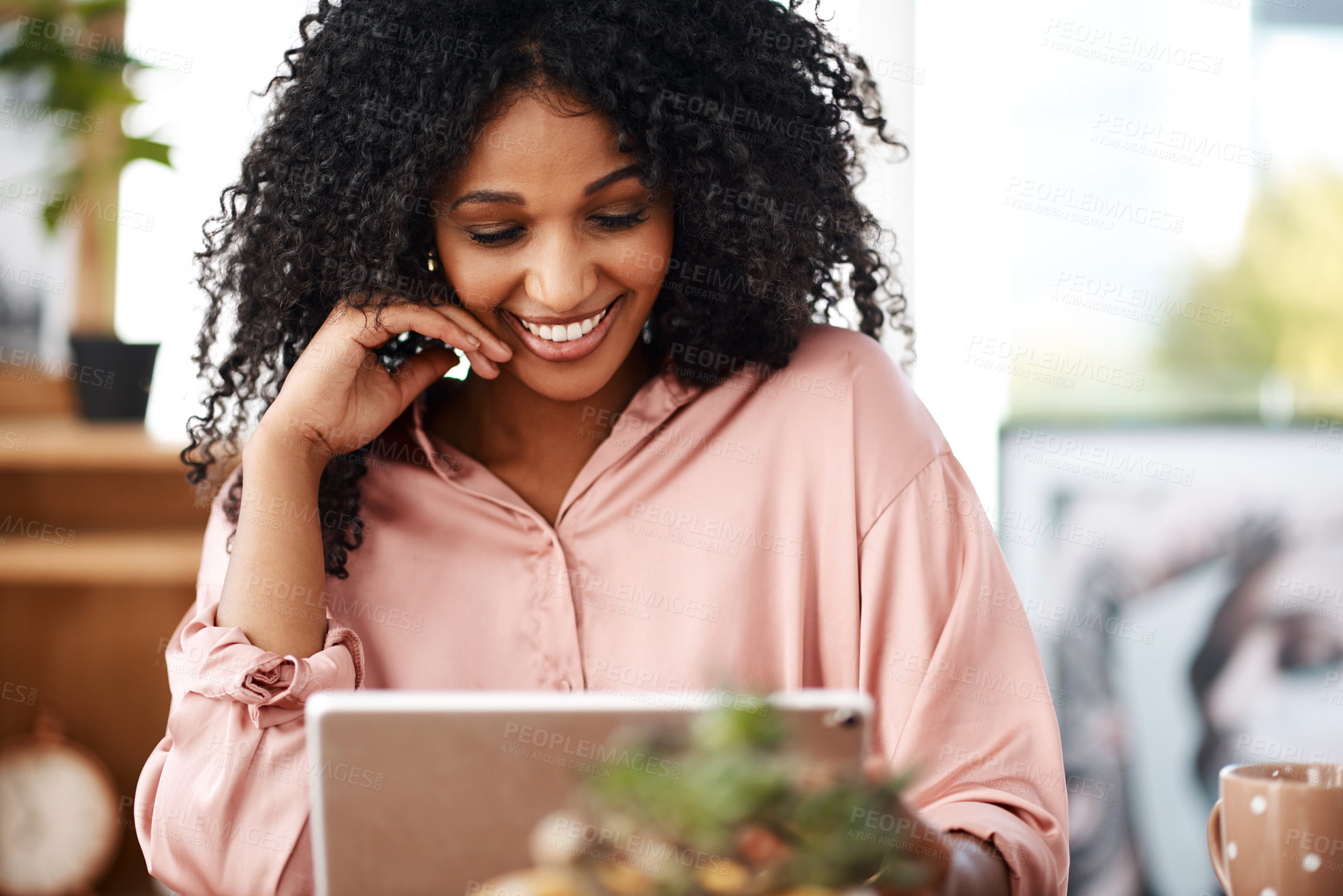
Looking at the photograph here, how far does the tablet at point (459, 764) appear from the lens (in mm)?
633

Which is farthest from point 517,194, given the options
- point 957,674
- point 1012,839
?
point 1012,839

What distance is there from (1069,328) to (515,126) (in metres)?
1.35

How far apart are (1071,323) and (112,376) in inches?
67.8

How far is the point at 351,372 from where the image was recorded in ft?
Answer: 4.31

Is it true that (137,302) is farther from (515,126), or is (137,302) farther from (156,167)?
(515,126)

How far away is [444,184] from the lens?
1254 millimetres

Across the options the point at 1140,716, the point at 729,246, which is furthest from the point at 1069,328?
the point at 729,246
